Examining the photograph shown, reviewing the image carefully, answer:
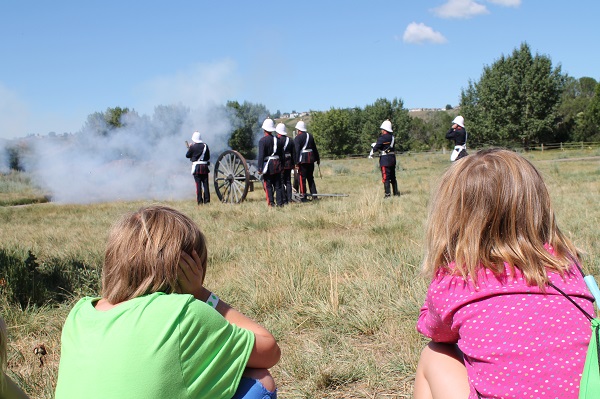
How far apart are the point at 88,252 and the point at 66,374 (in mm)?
3835

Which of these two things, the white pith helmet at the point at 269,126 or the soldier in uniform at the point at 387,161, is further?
the white pith helmet at the point at 269,126

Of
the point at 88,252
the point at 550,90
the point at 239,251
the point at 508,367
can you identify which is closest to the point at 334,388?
the point at 508,367

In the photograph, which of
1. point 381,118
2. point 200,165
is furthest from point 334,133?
point 200,165

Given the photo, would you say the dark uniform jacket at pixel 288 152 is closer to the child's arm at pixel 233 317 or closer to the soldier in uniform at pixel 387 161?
the soldier in uniform at pixel 387 161

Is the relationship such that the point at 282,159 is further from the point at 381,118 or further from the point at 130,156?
the point at 381,118

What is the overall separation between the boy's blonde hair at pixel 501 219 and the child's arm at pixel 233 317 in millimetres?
636

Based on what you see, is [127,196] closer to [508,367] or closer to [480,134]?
[508,367]

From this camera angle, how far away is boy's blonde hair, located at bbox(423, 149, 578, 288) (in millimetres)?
1547

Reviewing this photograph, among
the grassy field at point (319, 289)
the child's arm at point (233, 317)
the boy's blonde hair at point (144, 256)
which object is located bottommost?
the grassy field at point (319, 289)

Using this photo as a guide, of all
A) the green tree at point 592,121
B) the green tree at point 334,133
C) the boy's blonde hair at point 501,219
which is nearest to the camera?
the boy's blonde hair at point 501,219

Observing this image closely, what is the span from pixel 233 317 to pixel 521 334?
0.89 m

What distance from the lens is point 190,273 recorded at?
65.7 inches

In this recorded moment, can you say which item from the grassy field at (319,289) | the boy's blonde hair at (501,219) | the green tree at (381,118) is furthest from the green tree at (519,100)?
the boy's blonde hair at (501,219)

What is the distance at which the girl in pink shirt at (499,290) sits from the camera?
1388 mm
